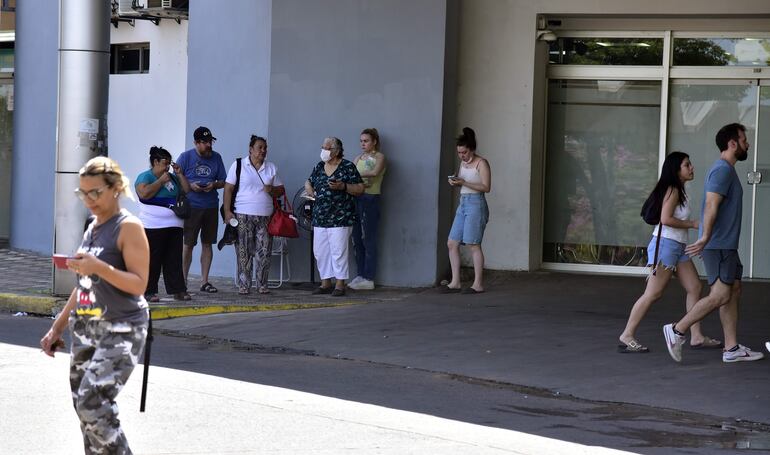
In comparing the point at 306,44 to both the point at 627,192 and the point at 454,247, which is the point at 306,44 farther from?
the point at 627,192

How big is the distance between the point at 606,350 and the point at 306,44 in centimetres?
699

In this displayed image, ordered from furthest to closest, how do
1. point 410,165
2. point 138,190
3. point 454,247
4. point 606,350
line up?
point 410,165 → point 454,247 → point 138,190 → point 606,350

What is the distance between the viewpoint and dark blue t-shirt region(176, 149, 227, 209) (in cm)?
1496

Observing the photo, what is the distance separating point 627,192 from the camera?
16.7 meters

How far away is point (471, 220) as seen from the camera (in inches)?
590

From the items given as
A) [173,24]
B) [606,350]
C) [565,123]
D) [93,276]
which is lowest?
[606,350]

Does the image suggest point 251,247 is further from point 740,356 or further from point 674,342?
point 740,356

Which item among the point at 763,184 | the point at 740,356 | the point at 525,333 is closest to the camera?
the point at 740,356

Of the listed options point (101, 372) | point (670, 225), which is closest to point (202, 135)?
point (670, 225)

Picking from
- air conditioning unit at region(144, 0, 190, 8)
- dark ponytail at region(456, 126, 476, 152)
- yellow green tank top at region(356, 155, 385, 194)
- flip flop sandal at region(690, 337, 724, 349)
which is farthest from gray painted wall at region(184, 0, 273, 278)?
flip flop sandal at region(690, 337, 724, 349)

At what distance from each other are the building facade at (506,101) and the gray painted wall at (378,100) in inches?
0.7

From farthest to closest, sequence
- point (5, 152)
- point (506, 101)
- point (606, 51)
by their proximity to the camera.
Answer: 1. point (5, 152)
2. point (606, 51)
3. point (506, 101)

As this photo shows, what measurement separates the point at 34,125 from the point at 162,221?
21.7ft

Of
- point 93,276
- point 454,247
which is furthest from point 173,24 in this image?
point 93,276
